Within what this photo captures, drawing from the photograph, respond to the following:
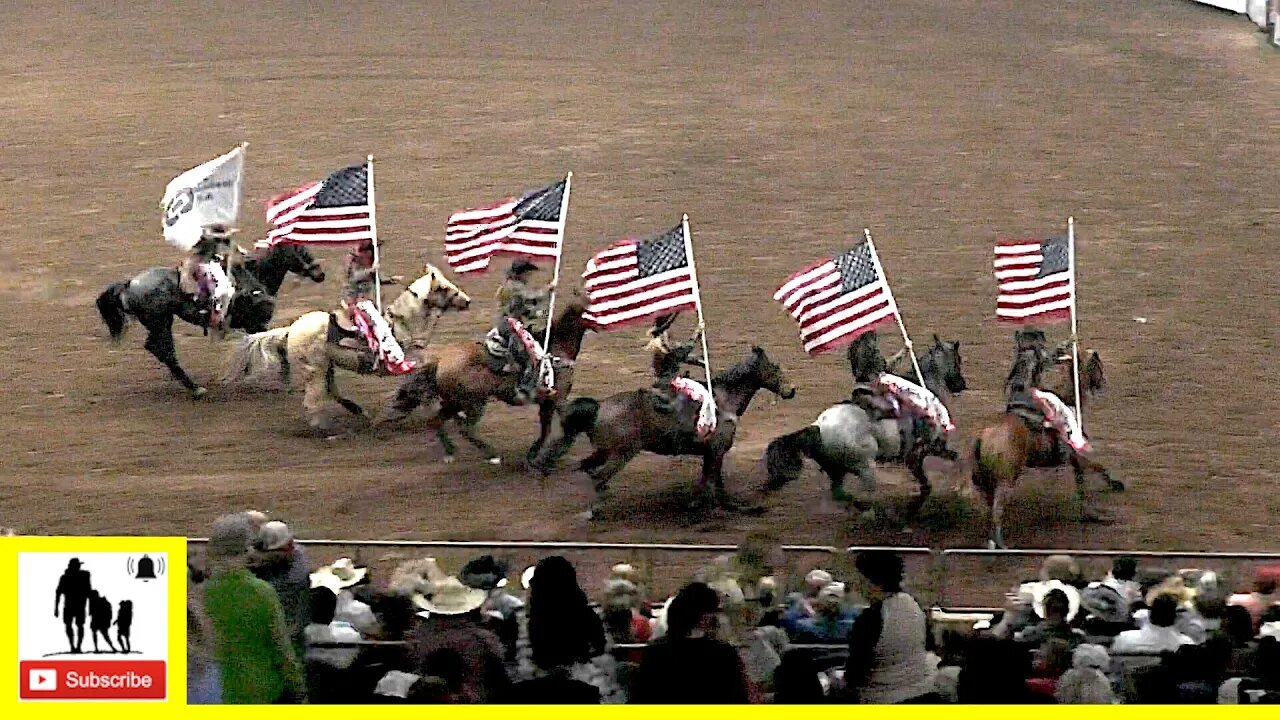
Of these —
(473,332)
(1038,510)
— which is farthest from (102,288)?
(1038,510)

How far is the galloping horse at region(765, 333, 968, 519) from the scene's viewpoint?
1480 cm

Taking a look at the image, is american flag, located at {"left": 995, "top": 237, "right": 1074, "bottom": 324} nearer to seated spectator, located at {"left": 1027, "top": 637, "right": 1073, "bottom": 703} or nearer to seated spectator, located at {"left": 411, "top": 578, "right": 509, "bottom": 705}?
seated spectator, located at {"left": 1027, "top": 637, "right": 1073, "bottom": 703}

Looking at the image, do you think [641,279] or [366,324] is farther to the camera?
[366,324]

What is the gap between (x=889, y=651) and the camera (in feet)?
26.5

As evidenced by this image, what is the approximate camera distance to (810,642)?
949 cm

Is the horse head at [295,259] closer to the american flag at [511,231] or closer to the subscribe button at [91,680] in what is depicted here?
the american flag at [511,231]

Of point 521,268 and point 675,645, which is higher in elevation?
point 521,268

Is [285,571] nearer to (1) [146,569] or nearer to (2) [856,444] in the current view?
(1) [146,569]

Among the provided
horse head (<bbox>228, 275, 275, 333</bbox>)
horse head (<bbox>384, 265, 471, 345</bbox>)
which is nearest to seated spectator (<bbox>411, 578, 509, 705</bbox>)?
horse head (<bbox>384, 265, 471, 345</bbox>)

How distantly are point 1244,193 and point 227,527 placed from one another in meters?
18.7

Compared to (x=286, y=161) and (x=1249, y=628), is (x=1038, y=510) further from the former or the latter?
(x=286, y=161)

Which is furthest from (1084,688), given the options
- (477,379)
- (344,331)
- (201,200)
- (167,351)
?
(167,351)

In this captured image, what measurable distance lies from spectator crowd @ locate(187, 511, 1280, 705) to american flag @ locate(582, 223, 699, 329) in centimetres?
505

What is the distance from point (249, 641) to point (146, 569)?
471 mm
